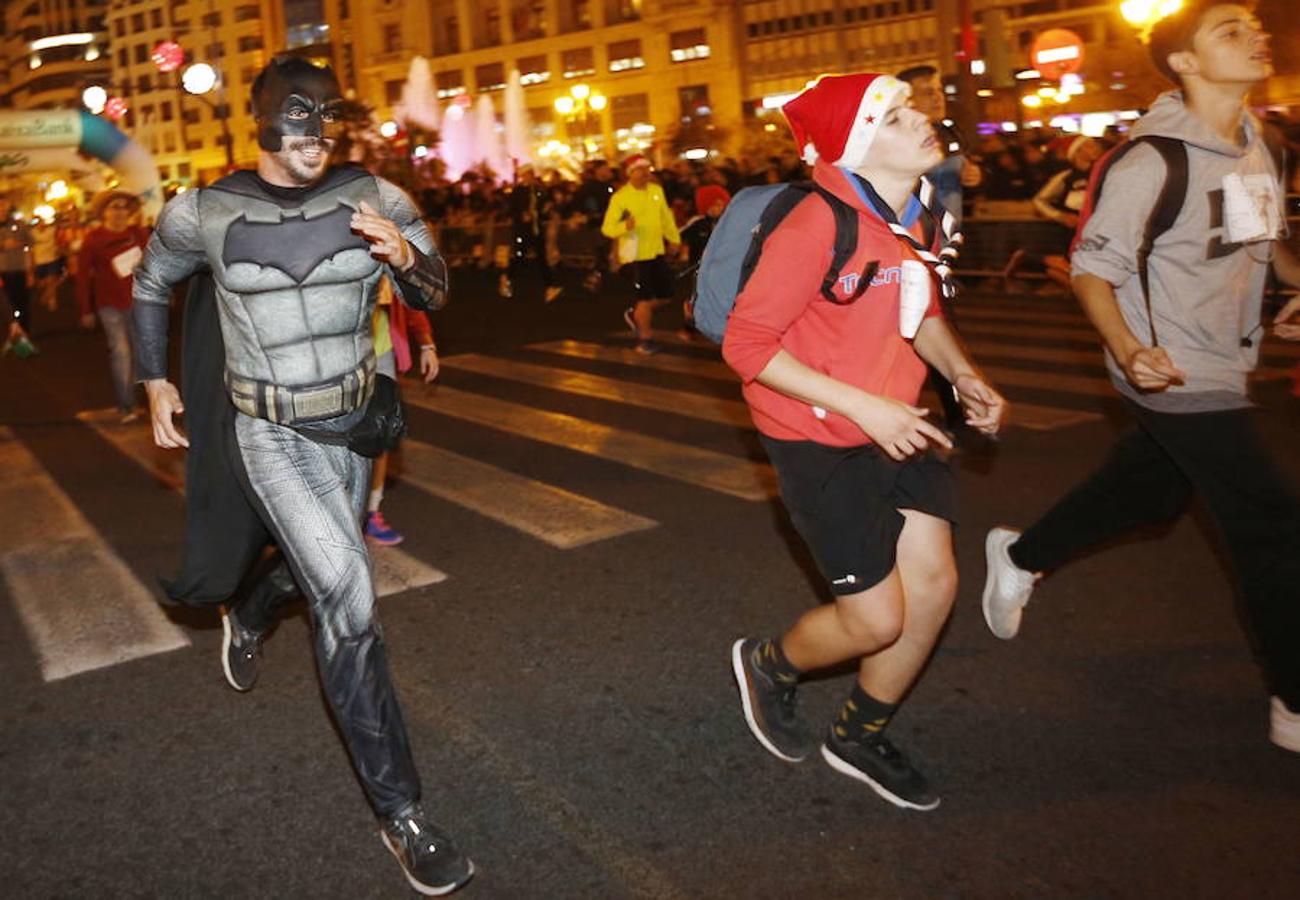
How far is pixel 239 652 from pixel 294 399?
56.0 inches

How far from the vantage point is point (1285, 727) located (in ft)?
12.1

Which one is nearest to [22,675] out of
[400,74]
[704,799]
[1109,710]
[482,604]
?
[482,604]

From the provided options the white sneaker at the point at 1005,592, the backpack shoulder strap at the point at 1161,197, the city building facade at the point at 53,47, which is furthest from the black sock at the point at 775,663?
the city building facade at the point at 53,47

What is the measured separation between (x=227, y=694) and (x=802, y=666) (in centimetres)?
208

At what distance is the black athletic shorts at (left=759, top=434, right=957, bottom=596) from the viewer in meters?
3.33

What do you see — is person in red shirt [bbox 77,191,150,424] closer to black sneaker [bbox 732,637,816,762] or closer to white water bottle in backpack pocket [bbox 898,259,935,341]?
black sneaker [bbox 732,637,816,762]

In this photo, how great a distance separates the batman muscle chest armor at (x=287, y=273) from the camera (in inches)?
130

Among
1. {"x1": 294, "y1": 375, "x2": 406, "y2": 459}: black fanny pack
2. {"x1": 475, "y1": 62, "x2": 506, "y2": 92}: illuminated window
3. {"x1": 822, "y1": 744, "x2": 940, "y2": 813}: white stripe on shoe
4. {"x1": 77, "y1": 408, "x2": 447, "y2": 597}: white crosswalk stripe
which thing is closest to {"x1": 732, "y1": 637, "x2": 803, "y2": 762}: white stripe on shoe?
{"x1": 822, "y1": 744, "x2": 940, "y2": 813}: white stripe on shoe

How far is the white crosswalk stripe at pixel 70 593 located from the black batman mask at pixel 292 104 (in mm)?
2503

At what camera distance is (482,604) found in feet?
17.7

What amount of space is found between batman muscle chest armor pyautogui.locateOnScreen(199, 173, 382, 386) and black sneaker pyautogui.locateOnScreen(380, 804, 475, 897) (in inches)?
44.8

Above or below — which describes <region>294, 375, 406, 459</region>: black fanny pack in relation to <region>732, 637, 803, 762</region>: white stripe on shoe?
above

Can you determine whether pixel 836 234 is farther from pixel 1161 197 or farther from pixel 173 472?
pixel 173 472

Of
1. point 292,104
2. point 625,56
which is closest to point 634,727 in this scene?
point 292,104
